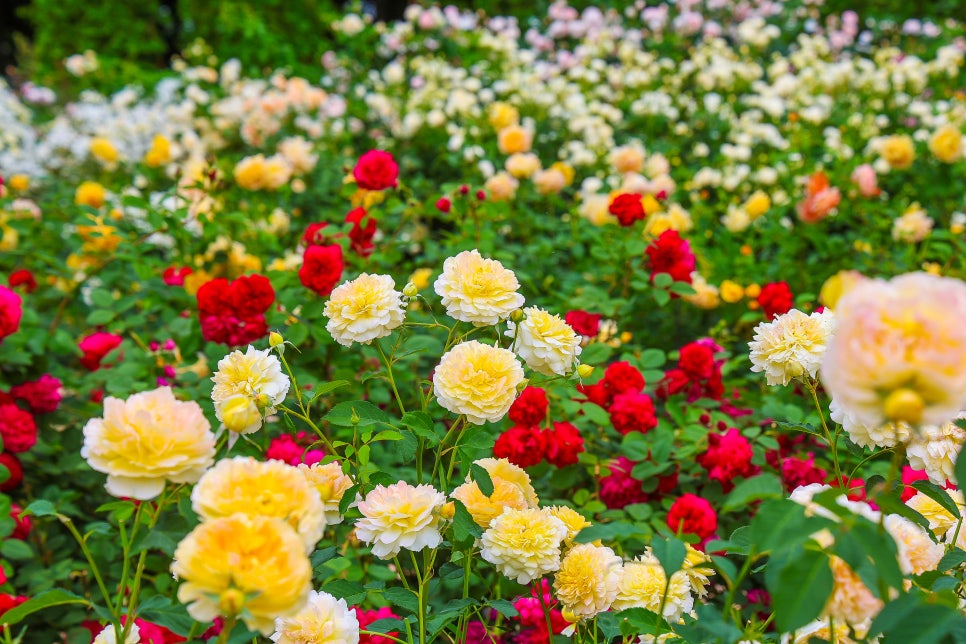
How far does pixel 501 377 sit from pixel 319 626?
35 cm

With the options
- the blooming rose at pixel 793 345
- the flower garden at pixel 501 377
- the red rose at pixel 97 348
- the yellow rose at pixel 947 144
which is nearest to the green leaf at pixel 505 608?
the flower garden at pixel 501 377

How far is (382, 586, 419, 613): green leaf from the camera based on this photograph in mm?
1002

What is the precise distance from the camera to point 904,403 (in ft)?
1.83

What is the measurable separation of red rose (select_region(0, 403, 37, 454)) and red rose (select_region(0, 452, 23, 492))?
24mm

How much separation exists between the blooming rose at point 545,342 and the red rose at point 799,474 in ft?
2.19

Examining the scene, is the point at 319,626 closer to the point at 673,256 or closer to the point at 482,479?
the point at 482,479

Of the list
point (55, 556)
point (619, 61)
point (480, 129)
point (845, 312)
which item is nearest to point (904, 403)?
point (845, 312)

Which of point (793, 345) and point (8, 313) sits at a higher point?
point (793, 345)

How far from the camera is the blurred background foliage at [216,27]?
251 inches

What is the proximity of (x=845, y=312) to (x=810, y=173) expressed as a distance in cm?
303

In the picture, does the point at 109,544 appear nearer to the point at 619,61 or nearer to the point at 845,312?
the point at 845,312

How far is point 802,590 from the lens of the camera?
60 cm

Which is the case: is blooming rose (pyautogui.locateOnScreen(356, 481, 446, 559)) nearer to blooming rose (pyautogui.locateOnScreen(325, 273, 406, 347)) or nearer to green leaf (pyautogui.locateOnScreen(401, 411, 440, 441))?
green leaf (pyautogui.locateOnScreen(401, 411, 440, 441))

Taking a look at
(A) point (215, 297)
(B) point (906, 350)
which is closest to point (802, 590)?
(B) point (906, 350)
